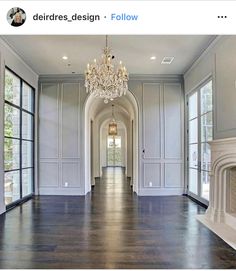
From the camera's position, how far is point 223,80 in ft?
16.6

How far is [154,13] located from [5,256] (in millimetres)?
3274

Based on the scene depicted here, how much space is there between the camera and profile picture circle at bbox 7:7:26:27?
2.04m

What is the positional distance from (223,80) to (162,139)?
3212mm

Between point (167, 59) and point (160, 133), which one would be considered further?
point (160, 133)

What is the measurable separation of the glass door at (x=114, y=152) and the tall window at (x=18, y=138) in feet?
49.1

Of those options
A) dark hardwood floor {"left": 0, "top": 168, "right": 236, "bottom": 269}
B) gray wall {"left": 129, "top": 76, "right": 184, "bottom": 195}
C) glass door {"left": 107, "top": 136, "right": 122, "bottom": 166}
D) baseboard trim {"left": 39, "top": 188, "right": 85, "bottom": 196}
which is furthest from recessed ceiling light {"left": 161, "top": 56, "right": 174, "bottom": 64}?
glass door {"left": 107, "top": 136, "right": 122, "bottom": 166}

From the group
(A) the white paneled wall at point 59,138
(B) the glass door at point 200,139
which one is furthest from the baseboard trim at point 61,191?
(B) the glass door at point 200,139

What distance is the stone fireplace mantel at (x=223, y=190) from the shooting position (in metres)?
4.37

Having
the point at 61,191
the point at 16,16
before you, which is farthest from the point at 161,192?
the point at 16,16

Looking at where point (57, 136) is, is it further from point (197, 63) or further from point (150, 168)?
point (197, 63)

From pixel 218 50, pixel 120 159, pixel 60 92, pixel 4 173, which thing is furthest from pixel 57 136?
pixel 120 159

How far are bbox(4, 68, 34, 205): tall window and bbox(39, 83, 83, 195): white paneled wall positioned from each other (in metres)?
0.37

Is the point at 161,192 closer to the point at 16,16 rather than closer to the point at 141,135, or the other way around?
the point at 141,135

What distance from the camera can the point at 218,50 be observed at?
5.27 metres
